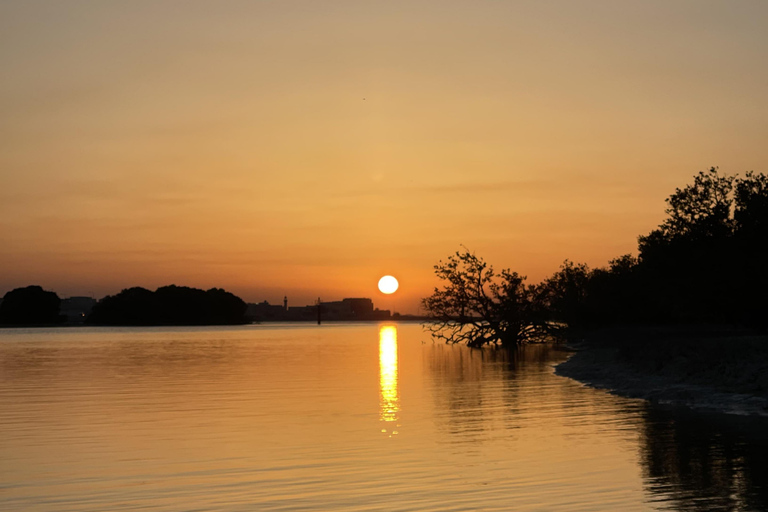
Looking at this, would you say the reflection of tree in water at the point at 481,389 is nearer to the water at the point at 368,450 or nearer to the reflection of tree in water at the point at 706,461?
the water at the point at 368,450

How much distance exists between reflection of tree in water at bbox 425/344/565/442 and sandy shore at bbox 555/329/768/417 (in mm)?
4018

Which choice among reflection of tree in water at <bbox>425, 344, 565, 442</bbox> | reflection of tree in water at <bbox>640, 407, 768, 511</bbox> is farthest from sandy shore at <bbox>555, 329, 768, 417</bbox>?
reflection of tree in water at <bbox>425, 344, 565, 442</bbox>

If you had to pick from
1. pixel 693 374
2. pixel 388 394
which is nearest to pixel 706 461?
pixel 693 374

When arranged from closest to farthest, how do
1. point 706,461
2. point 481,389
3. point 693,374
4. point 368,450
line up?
point 706,461 → point 368,450 → point 693,374 → point 481,389

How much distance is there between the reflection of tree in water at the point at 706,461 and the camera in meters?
16.5

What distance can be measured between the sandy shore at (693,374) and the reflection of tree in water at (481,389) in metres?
4.02

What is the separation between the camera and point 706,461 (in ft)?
68.1

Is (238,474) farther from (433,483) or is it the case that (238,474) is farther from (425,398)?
(425,398)

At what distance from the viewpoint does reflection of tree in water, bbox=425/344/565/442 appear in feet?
97.3

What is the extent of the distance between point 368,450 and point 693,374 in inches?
895

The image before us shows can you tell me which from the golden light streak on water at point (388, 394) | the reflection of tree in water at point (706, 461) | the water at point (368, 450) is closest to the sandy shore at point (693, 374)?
the water at point (368, 450)

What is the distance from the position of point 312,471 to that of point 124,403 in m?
19.8

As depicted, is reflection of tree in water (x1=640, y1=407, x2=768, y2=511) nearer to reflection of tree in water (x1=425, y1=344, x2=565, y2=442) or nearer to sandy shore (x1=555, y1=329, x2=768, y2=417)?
sandy shore (x1=555, y1=329, x2=768, y2=417)

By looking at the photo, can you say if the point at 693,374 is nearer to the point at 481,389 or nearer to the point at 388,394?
the point at 481,389
